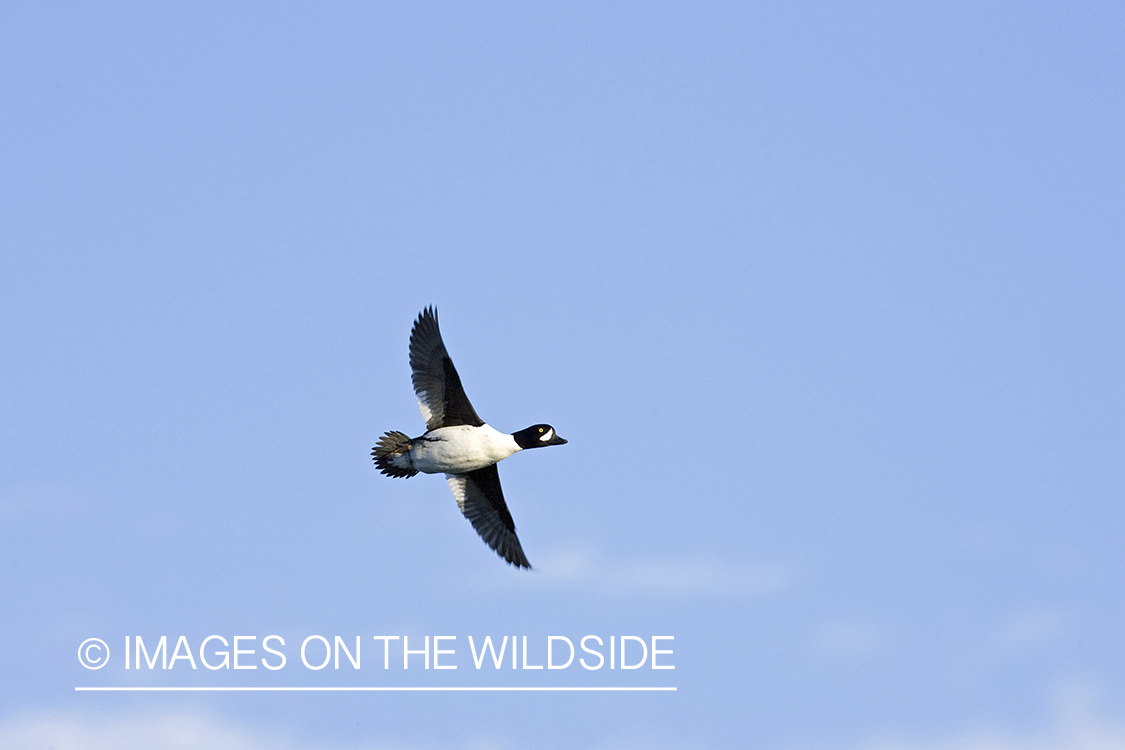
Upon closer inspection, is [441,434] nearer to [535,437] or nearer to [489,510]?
[535,437]

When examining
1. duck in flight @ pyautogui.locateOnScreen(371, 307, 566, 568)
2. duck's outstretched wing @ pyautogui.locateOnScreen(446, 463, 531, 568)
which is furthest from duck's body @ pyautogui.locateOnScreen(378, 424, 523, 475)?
duck's outstretched wing @ pyautogui.locateOnScreen(446, 463, 531, 568)

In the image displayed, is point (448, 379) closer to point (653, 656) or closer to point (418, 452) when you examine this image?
point (418, 452)

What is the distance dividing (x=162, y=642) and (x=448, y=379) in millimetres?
6423

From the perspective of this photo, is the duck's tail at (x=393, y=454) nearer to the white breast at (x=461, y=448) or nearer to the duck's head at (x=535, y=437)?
the white breast at (x=461, y=448)

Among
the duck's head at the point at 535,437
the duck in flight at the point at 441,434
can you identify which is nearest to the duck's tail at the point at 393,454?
the duck in flight at the point at 441,434

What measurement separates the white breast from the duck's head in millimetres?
90

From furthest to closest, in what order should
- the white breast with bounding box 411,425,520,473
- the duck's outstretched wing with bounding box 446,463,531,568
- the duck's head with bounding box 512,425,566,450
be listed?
the duck's outstretched wing with bounding box 446,463,531,568, the duck's head with bounding box 512,425,566,450, the white breast with bounding box 411,425,520,473

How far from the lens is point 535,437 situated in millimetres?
27078

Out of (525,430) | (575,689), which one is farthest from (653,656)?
(525,430)

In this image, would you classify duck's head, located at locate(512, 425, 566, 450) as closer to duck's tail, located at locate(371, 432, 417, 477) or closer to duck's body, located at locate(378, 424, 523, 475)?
duck's body, located at locate(378, 424, 523, 475)

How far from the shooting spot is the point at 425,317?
27.0 meters

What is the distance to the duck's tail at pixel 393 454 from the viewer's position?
27078 millimetres

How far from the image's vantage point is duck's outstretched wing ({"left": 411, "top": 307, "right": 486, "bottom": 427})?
1056 inches

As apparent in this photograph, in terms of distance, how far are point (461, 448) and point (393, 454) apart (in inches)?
41.8
